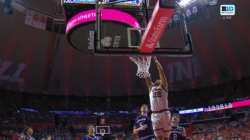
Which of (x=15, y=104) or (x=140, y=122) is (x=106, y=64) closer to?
(x=15, y=104)

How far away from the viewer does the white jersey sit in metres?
5.34

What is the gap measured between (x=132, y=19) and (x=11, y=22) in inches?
308

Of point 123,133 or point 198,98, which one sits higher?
point 198,98

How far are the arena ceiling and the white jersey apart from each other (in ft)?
28.8

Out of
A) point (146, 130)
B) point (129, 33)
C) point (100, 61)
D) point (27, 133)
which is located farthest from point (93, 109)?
point (129, 33)

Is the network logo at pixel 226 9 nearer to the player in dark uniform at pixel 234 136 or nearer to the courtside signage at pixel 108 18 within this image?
the courtside signage at pixel 108 18

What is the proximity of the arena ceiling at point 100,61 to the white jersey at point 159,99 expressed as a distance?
8784 mm

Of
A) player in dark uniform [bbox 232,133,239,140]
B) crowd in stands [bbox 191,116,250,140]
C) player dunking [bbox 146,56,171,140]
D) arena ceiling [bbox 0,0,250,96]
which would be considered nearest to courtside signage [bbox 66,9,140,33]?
player dunking [bbox 146,56,171,140]

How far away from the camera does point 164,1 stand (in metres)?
4.27

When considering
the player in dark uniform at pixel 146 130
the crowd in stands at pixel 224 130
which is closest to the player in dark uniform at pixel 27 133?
the player in dark uniform at pixel 146 130

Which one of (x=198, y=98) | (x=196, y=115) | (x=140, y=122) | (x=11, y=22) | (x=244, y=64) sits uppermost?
(x=11, y=22)

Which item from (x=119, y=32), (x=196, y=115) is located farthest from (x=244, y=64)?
(x=119, y=32)

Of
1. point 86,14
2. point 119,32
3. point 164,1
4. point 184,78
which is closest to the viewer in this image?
point 164,1

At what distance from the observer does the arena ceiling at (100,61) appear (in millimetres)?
14633
